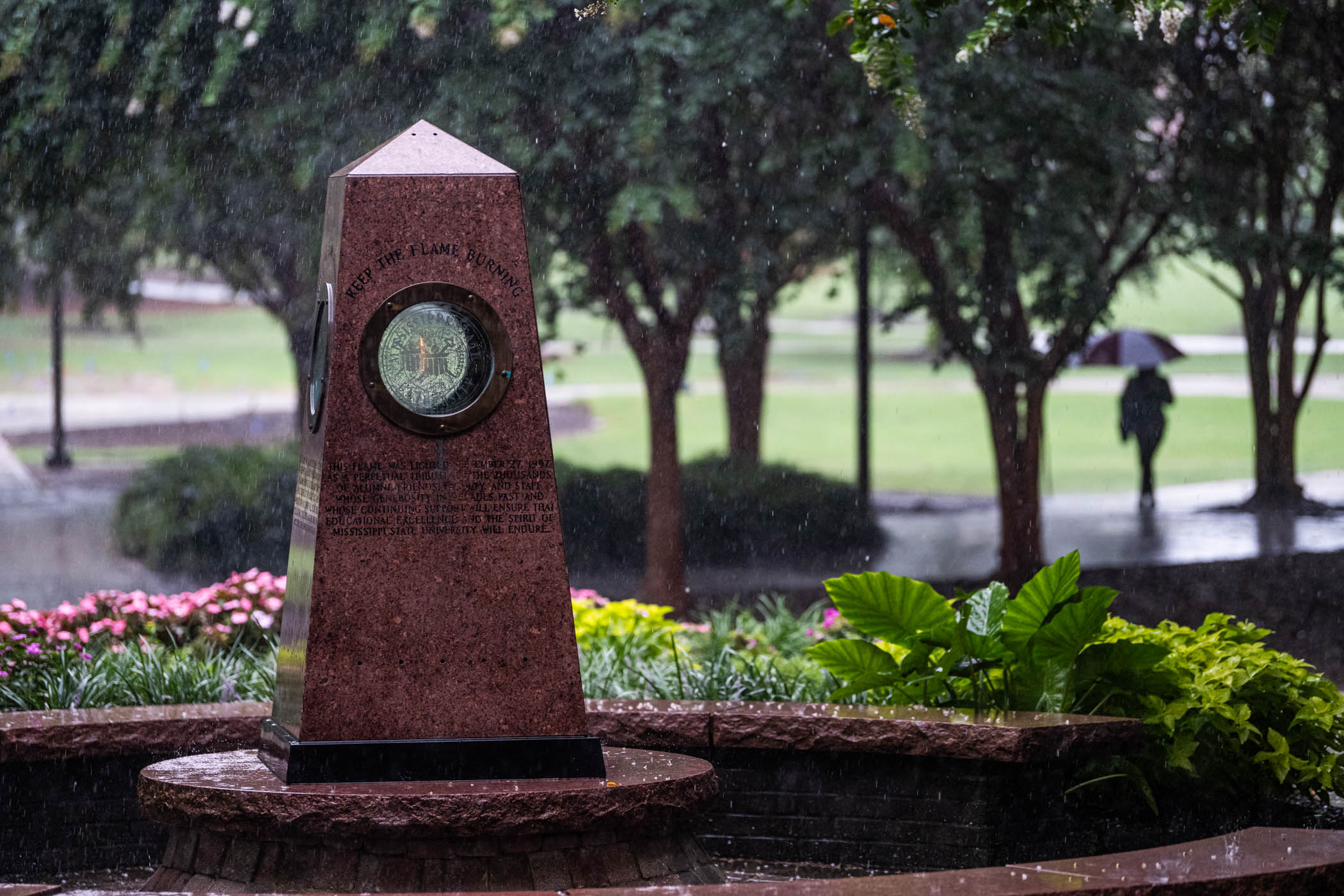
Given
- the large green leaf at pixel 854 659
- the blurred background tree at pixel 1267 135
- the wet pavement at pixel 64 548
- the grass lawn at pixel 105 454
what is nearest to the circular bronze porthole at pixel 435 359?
the large green leaf at pixel 854 659

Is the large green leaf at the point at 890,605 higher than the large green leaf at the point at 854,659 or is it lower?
higher

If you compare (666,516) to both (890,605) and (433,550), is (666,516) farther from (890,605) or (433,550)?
(433,550)

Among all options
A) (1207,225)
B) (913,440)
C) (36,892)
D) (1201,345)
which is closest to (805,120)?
(1207,225)

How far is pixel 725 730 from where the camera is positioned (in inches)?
252

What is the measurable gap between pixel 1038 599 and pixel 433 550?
2.47 meters

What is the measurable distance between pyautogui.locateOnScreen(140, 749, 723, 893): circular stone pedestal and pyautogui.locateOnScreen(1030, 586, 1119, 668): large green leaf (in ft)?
6.07

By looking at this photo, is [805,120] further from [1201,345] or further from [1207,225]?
[1201,345]

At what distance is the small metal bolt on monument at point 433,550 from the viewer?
5.18 m

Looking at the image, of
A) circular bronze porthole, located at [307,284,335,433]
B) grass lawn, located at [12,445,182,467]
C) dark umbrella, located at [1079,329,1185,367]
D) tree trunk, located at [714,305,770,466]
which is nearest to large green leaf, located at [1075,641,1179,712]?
circular bronze porthole, located at [307,284,335,433]

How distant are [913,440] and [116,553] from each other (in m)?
27.1

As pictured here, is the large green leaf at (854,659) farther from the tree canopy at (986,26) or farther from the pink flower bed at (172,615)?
the pink flower bed at (172,615)

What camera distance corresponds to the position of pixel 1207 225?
48.9ft

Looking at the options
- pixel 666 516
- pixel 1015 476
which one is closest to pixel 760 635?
pixel 666 516

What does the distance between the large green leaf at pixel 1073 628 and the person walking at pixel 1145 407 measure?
55.3ft
